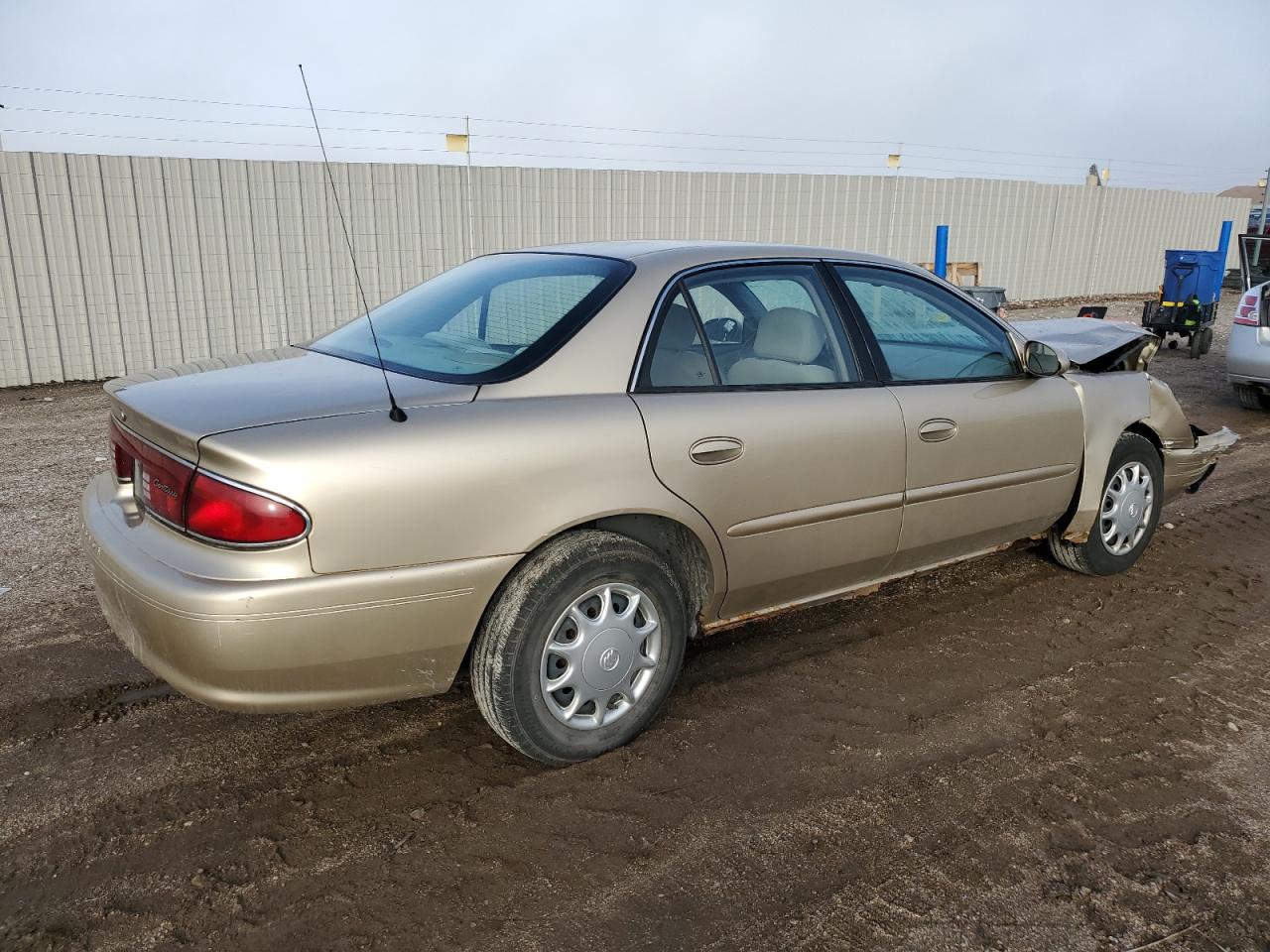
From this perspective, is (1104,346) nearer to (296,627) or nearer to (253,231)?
(296,627)

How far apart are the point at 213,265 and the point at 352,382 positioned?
28.4 ft

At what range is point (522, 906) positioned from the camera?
2.44 meters

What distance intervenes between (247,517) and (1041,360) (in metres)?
3.11

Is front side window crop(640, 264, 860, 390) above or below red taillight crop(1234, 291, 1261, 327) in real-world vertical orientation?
above

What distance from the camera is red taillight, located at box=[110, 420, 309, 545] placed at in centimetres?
244

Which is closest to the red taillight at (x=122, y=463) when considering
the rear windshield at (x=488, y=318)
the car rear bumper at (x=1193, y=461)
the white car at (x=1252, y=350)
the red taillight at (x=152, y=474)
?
the red taillight at (x=152, y=474)

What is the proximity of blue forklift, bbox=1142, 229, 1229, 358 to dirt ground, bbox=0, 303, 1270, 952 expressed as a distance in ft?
30.5

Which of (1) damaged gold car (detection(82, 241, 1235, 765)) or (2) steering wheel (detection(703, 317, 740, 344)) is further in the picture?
(2) steering wheel (detection(703, 317, 740, 344))

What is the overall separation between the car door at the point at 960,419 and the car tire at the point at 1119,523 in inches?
14.6

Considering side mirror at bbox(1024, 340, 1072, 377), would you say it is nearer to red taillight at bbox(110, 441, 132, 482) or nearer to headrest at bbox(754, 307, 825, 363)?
headrest at bbox(754, 307, 825, 363)

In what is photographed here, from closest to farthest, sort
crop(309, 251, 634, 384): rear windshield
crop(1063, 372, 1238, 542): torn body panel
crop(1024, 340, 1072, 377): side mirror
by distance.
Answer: crop(309, 251, 634, 384): rear windshield < crop(1024, 340, 1072, 377): side mirror < crop(1063, 372, 1238, 542): torn body panel

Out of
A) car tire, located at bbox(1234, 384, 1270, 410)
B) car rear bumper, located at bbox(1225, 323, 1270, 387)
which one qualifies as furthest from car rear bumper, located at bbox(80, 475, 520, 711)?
car tire, located at bbox(1234, 384, 1270, 410)

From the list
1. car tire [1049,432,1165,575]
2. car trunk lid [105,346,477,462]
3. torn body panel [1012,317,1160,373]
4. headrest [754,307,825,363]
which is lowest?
car tire [1049,432,1165,575]

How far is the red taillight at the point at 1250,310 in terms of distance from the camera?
8.70 m
